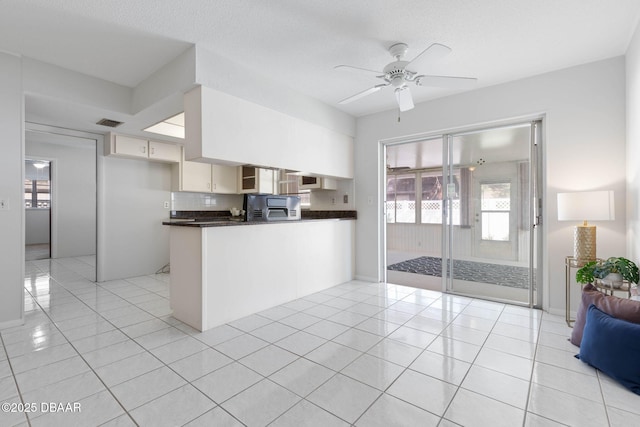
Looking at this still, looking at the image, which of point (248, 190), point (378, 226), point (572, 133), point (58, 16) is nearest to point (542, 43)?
point (572, 133)

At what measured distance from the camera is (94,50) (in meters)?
2.68

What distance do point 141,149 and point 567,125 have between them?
551cm

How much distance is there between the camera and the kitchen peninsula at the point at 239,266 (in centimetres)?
269

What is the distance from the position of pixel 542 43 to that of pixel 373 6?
1.65 meters

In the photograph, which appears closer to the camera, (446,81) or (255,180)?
(446,81)

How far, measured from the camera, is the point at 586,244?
2660 mm

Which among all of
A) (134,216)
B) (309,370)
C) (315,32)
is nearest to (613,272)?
(309,370)

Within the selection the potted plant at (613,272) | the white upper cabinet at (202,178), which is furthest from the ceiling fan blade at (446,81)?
the white upper cabinet at (202,178)

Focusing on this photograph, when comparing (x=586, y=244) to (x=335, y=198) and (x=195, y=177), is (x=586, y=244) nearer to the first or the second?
(x=335, y=198)

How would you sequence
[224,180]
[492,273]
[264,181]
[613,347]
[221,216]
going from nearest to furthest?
[613,347], [492,273], [264,181], [224,180], [221,216]

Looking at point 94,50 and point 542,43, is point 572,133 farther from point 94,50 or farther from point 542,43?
point 94,50

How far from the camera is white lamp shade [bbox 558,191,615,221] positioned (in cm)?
250

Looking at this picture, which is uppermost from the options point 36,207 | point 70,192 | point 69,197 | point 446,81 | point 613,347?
point 446,81

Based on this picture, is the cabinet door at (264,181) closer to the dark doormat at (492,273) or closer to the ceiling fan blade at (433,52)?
the dark doormat at (492,273)
